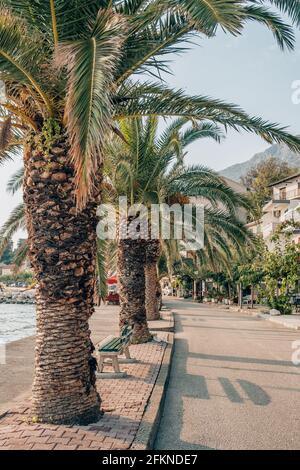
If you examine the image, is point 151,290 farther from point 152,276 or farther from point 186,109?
point 186,109

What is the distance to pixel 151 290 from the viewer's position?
20047mm

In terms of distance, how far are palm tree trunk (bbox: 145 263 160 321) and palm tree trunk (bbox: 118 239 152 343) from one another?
6465 mm

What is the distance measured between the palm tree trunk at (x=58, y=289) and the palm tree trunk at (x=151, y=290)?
1359cm

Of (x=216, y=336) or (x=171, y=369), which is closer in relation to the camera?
(x=171, y=369)

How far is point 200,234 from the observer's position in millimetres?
17094

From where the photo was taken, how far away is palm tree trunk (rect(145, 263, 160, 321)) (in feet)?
65.4

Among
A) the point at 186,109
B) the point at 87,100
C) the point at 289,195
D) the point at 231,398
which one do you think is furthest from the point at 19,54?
the point at 289,195

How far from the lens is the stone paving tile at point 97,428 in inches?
195

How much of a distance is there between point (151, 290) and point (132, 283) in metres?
7.28

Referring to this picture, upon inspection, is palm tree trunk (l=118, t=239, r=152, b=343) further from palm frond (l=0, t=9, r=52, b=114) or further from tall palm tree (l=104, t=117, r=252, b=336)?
palm frond (l=0, t=9, r=52, b=114)
